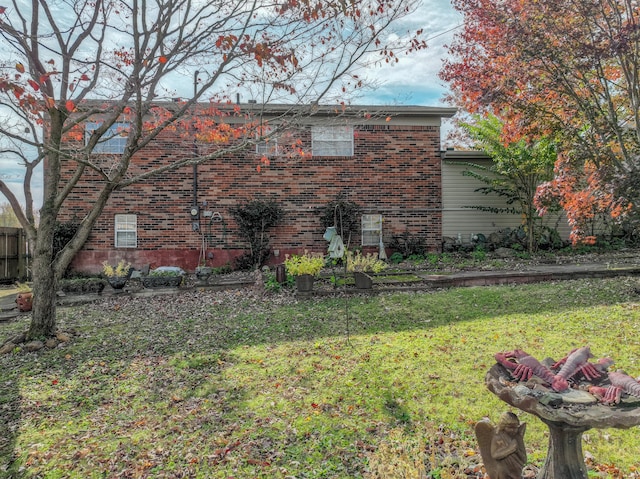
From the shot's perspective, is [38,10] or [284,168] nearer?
[38,10]

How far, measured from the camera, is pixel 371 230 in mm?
12953

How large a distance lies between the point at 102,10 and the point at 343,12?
3.44 meters

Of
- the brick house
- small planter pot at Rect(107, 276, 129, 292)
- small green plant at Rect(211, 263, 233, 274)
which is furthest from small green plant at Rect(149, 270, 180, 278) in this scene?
the brick house

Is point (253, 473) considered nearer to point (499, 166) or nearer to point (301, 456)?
point (301, 456)

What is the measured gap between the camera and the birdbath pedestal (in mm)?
1952

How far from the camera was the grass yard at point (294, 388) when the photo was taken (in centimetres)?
300

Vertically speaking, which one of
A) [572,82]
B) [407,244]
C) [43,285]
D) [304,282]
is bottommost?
[304,282]

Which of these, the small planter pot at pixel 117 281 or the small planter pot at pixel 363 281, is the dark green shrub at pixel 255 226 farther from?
the small planter pot at pixel 363 281

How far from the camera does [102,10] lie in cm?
592

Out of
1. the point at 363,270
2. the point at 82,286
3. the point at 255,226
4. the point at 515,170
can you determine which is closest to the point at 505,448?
the point at 363,270

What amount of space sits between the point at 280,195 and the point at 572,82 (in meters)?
7.96

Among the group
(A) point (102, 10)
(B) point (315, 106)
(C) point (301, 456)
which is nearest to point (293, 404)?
(C) point (301, 456)

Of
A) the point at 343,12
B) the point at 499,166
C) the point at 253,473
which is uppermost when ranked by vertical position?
the point at 343,12

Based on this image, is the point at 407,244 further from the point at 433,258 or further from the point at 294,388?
the point at 294,388
